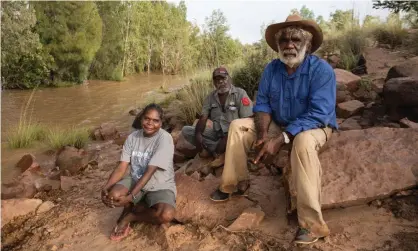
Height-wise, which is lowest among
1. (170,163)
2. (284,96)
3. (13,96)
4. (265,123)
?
(13,96)

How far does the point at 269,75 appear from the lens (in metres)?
2.97

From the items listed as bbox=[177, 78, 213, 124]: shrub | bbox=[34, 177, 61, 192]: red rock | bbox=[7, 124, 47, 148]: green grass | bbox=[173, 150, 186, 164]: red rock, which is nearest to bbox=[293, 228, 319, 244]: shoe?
bbox=[173, 150, 186, 164]: red rock

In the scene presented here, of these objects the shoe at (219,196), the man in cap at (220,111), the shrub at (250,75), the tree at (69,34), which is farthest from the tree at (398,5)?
the tree at (69,34)

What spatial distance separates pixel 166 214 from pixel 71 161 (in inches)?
103

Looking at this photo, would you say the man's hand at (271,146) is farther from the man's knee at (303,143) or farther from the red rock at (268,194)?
the red rock at (268,194)

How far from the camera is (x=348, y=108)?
461 cm

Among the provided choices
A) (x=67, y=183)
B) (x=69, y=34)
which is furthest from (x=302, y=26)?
(x=69, y=34)

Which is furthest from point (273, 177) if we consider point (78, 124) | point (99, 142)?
point (78, 124)

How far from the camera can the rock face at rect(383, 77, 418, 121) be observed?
386cm

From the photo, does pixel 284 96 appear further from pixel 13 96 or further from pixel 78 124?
pixel 13 96

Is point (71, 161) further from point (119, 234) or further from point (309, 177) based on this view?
point (309, 177)

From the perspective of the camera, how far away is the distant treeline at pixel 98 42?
9562mm

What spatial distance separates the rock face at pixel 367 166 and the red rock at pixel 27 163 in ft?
12.7

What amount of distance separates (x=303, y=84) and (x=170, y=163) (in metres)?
1.31
